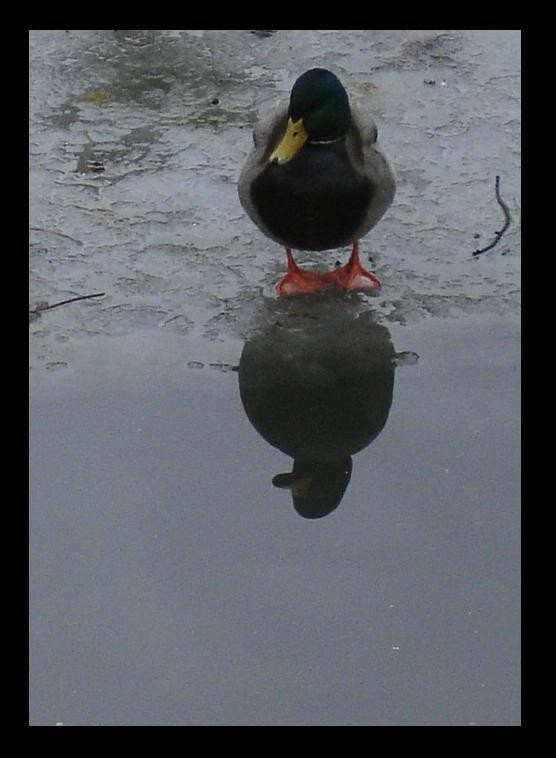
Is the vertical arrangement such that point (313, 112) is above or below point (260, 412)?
above

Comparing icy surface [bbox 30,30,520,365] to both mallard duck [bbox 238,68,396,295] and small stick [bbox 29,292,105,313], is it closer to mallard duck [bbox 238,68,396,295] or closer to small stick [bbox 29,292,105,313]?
small stick [bbox 29,292,105,313]

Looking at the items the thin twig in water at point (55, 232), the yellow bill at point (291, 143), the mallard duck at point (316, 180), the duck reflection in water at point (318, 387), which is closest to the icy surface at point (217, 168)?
the thin twig in water at point (55, 232)

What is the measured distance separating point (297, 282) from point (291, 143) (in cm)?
49

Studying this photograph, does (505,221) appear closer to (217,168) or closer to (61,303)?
(217,168)

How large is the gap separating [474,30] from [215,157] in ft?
5.65

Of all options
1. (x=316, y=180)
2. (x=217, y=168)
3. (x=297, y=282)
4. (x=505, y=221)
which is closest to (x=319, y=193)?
(x=316, y=180)

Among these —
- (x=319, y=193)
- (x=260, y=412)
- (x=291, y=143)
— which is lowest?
(x=260, y=412)

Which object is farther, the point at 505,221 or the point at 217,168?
the point at 217,168

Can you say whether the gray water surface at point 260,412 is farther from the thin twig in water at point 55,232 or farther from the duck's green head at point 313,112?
the duck's green head at point 313,112

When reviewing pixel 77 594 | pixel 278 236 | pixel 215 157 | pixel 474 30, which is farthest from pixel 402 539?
pixel 474 30

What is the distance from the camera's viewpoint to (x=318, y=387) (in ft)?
14.1

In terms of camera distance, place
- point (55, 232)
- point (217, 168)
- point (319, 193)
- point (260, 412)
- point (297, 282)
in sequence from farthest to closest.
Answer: point (217, 168)
point (55, 232)
point (297, 282)
point (319, 193)
point (260, 412)

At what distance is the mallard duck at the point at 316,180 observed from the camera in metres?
4.60

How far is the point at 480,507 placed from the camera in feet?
12.5
